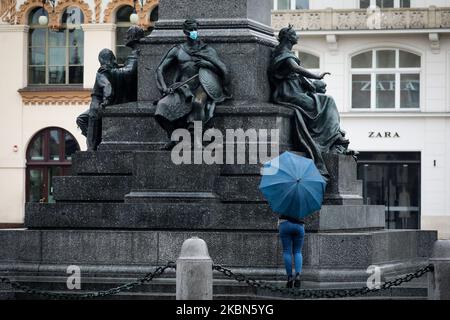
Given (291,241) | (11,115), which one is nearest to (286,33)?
(291,241)

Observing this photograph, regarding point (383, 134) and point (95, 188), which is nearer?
point (95, 188)

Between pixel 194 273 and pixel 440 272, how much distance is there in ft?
10.1

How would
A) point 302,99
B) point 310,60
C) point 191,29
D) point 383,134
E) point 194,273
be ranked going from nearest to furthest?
point 194,273
point 191,29
point 302,99
point 383,134
point 310,60

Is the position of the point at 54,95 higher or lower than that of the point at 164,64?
higher

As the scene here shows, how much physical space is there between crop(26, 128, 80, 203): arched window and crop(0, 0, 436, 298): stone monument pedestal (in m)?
35.6

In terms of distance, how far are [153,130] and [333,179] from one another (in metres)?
2.69

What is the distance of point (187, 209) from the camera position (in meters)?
20.8

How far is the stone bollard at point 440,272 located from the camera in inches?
709

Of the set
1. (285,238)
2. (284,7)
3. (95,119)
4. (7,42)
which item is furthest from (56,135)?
(285,238)

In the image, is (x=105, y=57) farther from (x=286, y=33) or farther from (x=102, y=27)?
(x=102, y=27)

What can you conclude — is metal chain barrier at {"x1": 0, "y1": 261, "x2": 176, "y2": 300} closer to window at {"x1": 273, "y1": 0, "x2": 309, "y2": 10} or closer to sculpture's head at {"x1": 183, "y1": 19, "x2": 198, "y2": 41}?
sculpture's head at {"x1": 183, "y1": 19, "x2": 198, "y2": 41}

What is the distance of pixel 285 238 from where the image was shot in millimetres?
19312

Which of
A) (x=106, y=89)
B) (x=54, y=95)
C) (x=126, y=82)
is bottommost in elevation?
(x=106, y=89)
